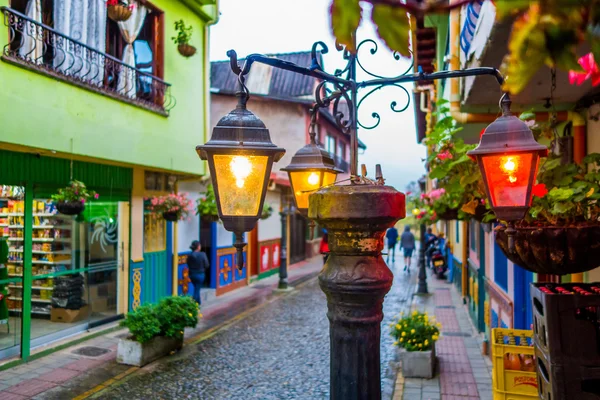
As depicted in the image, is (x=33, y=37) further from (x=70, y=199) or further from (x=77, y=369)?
(x=77, y=369)

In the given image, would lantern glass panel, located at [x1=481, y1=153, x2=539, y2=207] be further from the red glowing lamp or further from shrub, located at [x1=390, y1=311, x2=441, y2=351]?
shrub, located at [x1=390, y1=311, x2=441, y2=351]

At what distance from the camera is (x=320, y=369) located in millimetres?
7738

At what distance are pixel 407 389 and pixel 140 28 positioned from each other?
8412mm

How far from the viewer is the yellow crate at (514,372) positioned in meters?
4.69

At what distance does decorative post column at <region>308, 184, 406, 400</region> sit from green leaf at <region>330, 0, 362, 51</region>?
1.17 meters

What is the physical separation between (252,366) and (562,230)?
5986 mm

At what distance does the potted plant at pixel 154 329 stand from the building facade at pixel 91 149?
68.8 inches

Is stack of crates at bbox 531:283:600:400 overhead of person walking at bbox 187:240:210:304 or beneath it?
overhead

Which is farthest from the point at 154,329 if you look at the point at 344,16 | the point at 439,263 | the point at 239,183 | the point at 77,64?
the point at 439,263

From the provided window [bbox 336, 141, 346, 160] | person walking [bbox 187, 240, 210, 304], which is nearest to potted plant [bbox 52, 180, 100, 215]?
person walking [bbox 187, 240, 210, 304]

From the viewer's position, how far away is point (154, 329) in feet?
25.2

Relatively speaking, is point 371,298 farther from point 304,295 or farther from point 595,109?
point 304,295

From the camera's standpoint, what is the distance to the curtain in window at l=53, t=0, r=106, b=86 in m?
8.01

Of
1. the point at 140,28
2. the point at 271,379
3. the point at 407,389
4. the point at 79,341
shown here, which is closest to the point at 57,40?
the point at 140,28
